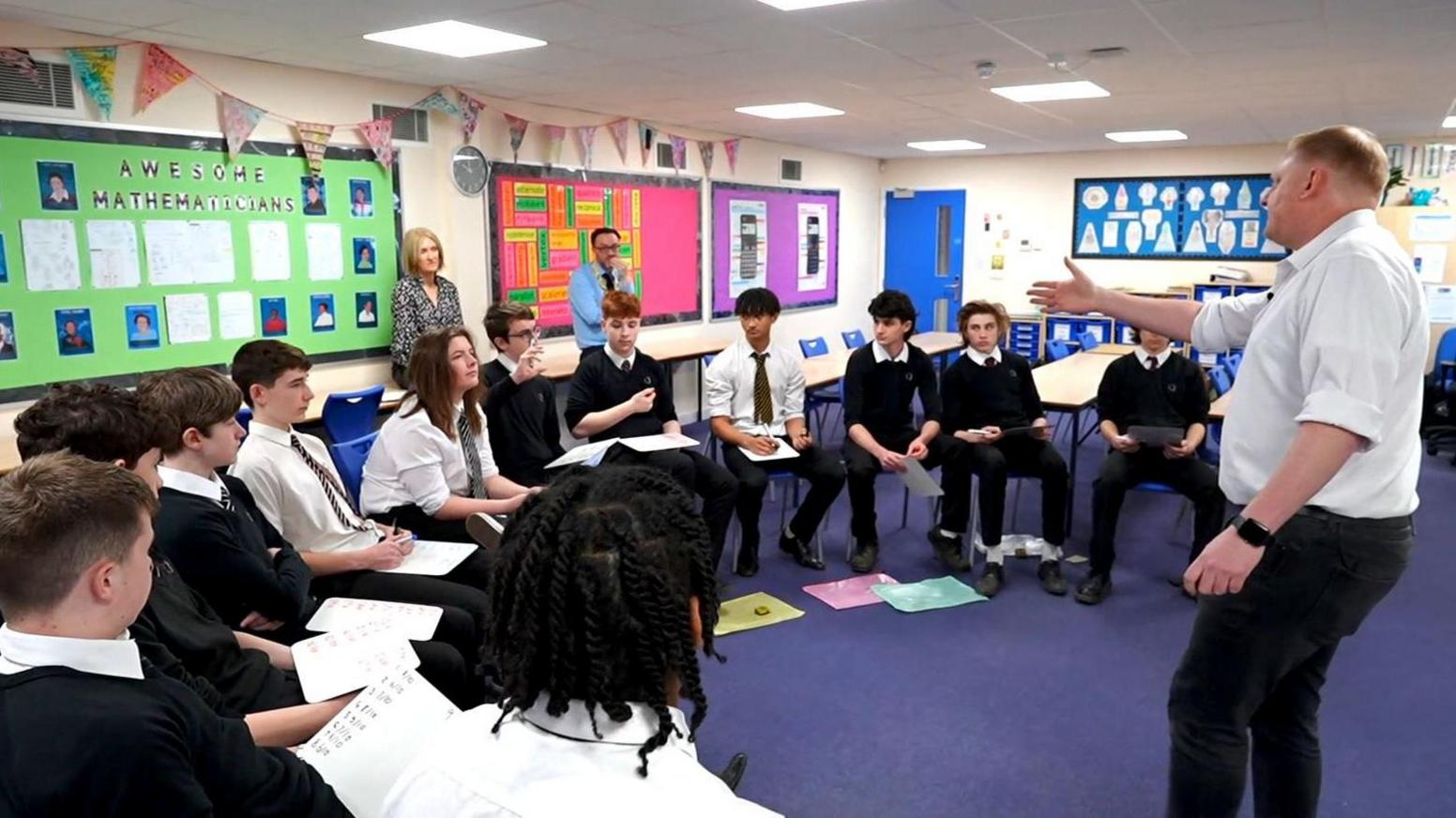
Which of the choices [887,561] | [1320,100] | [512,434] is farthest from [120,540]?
[1320,100]

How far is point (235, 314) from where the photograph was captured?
181 inches

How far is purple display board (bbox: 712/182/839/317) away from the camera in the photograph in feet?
26.3

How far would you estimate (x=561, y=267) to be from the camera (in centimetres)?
640

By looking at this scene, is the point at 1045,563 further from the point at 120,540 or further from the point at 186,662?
the point at 120,540

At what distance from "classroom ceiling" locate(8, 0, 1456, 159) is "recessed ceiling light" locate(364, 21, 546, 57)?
10cm

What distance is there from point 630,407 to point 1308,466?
2.83m

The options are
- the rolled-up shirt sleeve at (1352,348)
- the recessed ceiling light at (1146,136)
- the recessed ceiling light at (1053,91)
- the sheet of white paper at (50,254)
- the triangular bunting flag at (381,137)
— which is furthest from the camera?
the recessed ceiling light at (1146,136)

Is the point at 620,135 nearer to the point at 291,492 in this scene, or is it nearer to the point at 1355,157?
the point at 291,492

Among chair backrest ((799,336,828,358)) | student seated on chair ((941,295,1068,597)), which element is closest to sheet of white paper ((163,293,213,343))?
student seated on chair ((941,295,1068,597))

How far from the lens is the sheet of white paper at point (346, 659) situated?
1.82m

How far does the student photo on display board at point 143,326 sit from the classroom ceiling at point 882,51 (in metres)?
1.16

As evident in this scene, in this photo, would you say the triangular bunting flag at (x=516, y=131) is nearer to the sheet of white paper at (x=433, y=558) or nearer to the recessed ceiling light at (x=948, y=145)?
the sheet of white paper at (x=433, y=558)

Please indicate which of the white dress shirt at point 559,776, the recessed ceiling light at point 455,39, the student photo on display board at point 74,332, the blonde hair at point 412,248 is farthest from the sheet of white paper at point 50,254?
the white dress shirt at point 559,776

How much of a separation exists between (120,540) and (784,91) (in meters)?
5.03
